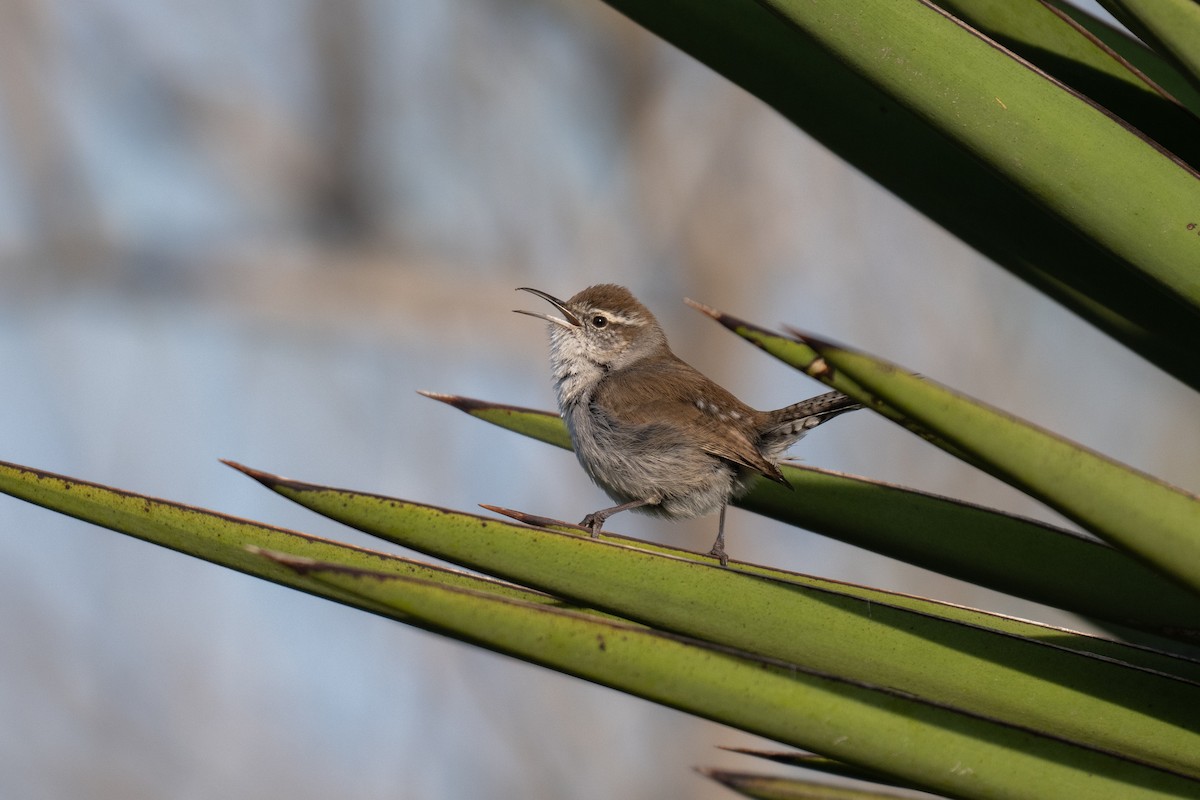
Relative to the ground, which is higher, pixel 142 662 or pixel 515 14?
pixel 515 14

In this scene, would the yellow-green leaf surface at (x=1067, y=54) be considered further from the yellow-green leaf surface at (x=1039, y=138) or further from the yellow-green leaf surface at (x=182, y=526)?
the yellow-green leaf surface at (x=182, y=526)

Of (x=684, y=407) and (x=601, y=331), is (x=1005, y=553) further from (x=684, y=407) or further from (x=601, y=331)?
(x=601, y=331)

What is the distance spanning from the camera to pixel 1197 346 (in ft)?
6.68

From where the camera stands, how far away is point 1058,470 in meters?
1.21

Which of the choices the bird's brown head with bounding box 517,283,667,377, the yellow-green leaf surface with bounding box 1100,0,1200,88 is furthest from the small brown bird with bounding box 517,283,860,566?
the yellow-green leaf surface with bounding box 1100,0,1200,88

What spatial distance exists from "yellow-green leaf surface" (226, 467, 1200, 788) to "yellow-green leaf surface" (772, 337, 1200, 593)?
0.36 meters

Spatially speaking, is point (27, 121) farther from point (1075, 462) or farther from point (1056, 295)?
point (1075, 462)

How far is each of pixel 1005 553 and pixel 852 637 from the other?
450 millimetres

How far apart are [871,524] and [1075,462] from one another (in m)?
0.85

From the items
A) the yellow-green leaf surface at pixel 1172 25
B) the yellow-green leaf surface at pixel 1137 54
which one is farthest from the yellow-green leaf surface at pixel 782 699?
the yellow-green leaf surface at pixel 1137 54

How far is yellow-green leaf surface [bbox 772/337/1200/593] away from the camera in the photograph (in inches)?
47.8

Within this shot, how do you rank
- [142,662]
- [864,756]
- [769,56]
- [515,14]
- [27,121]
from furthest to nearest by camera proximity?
[515,14] < [27,121] < [142,662] < [769,56] < [864,756]

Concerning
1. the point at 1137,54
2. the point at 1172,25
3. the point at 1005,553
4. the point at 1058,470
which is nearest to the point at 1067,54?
the point at 1137,54

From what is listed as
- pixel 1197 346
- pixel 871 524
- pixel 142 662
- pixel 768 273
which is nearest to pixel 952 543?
pixel 871 524
